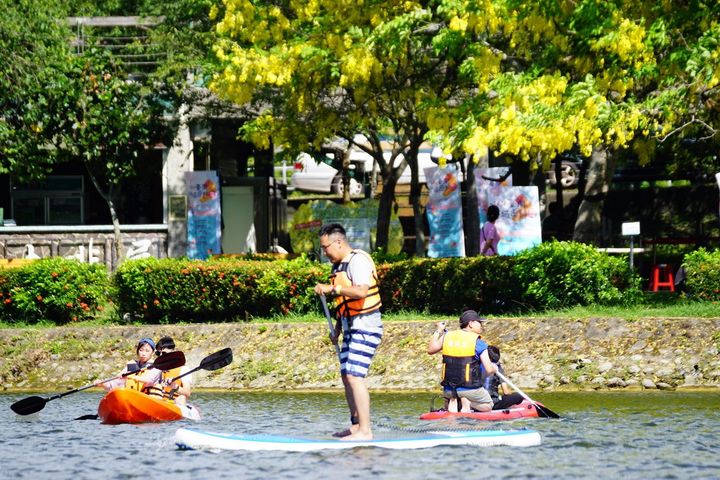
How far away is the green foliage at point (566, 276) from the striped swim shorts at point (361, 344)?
371 inches

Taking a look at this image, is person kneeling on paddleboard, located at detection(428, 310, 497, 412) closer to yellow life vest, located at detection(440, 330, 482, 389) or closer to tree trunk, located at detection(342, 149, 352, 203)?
yellow life vest, located at detection(440, 330, 482, 389)

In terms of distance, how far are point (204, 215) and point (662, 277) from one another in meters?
11.5

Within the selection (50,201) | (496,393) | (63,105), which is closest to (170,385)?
(496,393)

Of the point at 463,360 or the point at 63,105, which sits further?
the point at 63,105

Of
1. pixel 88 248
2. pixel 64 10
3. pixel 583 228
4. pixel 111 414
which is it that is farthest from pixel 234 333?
pixel 64 10

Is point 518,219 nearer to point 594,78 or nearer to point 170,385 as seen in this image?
point 594,78

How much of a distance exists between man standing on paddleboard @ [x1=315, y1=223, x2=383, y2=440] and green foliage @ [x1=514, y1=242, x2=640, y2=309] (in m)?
9.36

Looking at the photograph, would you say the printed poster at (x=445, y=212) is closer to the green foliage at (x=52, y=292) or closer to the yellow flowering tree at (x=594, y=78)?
the yellow flowering tree at (x=594, y=78)

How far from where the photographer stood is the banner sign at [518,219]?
28.2 m

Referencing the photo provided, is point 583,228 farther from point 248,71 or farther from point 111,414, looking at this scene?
point 111,414

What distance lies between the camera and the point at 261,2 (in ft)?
83.1

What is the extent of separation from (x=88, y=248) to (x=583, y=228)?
13331 millimetres

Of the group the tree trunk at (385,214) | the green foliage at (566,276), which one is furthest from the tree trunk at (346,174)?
the green foliage at (566,276)

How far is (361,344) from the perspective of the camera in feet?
40.3
